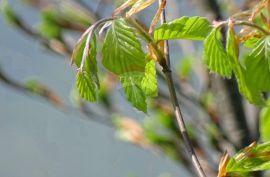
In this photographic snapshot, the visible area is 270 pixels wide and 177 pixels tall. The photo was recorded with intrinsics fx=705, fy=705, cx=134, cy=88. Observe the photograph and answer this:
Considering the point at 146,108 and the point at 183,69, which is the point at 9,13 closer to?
the point at 183,69

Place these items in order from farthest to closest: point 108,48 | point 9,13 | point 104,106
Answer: point 104,106 < point 9,13 < point 108,48

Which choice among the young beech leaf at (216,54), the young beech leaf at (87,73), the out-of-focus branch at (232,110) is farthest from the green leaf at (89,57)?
the out-of-focus branch at (232,110)

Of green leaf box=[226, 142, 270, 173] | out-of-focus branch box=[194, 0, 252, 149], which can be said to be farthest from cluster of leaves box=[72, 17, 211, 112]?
out-of-focus branch box=[194, 0, 252, 149]

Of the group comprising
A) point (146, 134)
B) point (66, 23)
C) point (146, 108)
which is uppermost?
point (146, 108)

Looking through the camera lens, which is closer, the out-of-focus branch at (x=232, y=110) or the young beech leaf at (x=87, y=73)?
the young beech leaf at (x=87, y=73)

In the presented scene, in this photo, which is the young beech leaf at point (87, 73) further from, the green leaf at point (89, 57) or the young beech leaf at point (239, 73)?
the young beech leaf at point (239, 73)

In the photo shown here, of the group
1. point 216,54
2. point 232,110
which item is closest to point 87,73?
point 216,54

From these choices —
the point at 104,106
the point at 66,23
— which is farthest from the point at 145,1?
the point at 104,106
